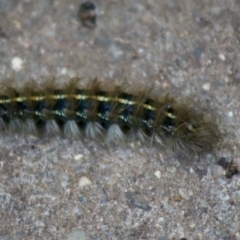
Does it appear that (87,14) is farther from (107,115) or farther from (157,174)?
(157,174)

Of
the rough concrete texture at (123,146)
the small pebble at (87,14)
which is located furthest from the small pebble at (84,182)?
the small pebble at (87,14)

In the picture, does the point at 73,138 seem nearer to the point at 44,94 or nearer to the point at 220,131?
the point at 44,94

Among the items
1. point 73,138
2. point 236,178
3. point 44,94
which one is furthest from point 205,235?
point 44,94

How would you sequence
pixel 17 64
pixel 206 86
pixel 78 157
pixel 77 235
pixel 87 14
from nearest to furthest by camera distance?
1. pixel 77 235
2. pixel 78 157
3. pixel 206 86
4. pixel 17 64
5. pixel 87 14

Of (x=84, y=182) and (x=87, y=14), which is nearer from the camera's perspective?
(x=84, y=182)

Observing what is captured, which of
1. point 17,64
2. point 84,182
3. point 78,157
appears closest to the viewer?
point 84,182

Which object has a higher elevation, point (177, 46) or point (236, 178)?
point (177, 46)

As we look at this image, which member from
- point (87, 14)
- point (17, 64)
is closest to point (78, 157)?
point (17, 64)

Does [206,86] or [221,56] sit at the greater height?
[221,56]
